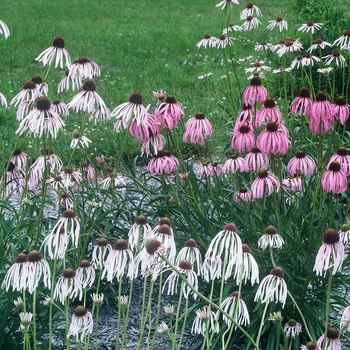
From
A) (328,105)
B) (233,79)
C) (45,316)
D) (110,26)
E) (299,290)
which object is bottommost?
(45,316)

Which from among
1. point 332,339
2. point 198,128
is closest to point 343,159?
point 198,128

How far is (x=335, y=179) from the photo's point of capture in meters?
2.44

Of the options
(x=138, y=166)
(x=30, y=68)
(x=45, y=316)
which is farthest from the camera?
(x=30, y=68)

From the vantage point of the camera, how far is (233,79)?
7.34m

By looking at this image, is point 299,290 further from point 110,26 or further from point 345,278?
point 110,26

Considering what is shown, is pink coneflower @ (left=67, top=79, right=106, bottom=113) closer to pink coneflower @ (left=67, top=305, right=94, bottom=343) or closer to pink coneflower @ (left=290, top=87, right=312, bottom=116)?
pink coneflower @ (left=67, top=305, right=94, bottom=343)

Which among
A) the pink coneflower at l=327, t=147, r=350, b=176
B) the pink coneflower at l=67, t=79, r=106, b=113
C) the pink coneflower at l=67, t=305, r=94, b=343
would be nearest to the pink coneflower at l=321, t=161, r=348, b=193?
the pink coneflower at l=327, t=147, r=350, b=176

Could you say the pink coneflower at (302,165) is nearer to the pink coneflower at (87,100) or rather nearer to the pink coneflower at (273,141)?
the pink coneflower at (273,141)

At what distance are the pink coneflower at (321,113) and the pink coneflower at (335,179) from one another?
1.10 ft

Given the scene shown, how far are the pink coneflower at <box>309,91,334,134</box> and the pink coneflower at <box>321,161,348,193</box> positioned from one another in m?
0.34

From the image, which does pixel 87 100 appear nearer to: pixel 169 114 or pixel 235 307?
pixel 169 114

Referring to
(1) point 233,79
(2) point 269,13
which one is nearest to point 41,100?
(1) point 233,79

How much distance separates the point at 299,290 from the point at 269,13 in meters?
9.18

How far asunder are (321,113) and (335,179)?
39 cm
